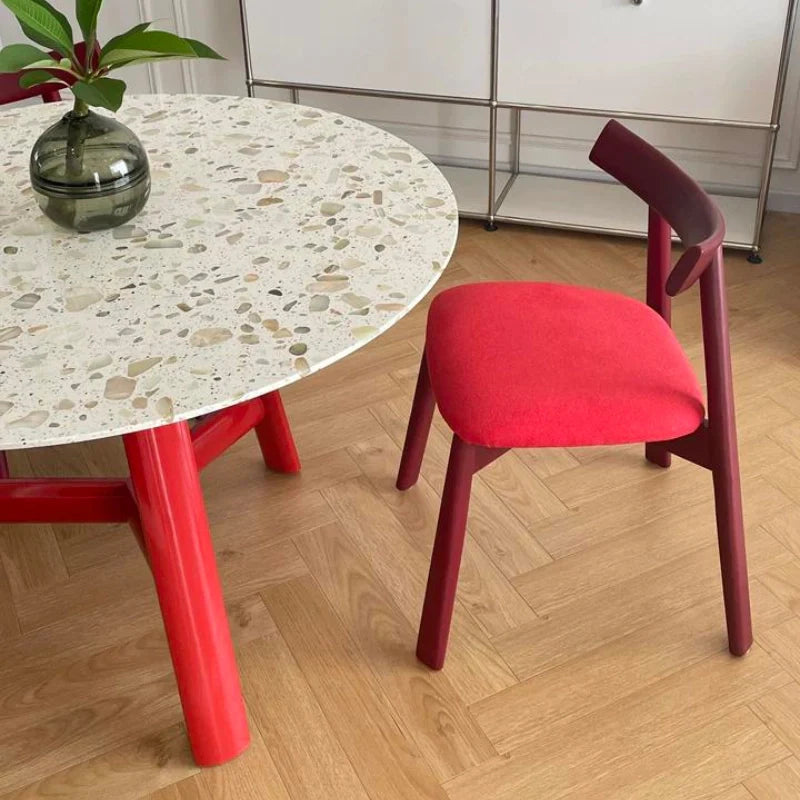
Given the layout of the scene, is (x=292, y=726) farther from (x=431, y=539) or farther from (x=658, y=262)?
(x=658, y=262)

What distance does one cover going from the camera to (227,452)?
2.16 m

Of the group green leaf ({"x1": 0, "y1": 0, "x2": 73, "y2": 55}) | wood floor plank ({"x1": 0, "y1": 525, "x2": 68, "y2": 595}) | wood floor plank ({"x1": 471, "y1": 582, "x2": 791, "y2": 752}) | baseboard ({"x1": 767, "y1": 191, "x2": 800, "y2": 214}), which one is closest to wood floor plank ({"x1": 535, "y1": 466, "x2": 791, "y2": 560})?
wood floor plank ({"x1": 471, "y1": 582, "x2": 791, "y2": 752})

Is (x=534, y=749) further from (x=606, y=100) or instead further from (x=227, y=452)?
(x=606, y=100)

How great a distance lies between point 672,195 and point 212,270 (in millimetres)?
646

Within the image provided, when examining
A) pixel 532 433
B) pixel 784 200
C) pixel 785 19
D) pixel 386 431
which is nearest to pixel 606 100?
pixel 785 19

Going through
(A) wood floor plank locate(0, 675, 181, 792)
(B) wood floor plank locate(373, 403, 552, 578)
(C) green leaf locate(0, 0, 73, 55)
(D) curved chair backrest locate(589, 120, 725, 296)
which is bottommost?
(A) wood floor plank locate(0, 675, 181, 792)

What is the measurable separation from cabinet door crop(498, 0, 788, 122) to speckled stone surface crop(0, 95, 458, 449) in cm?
107

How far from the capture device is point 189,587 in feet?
4.64

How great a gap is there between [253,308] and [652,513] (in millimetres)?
1001

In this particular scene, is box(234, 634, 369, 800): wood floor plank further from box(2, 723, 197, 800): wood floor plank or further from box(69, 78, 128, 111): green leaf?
box(69, 78, 128, 111): green leaf

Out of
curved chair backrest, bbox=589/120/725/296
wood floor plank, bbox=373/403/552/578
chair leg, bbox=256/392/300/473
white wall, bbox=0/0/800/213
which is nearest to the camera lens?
curved chair backrest, bbox=589/120/725/296

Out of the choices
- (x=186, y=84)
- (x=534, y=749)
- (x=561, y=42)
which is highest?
(x=561, y=42)

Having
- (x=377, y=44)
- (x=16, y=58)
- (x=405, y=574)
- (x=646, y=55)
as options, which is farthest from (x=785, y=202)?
(x=16, y=58)

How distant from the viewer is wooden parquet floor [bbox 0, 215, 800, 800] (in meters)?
1.52
